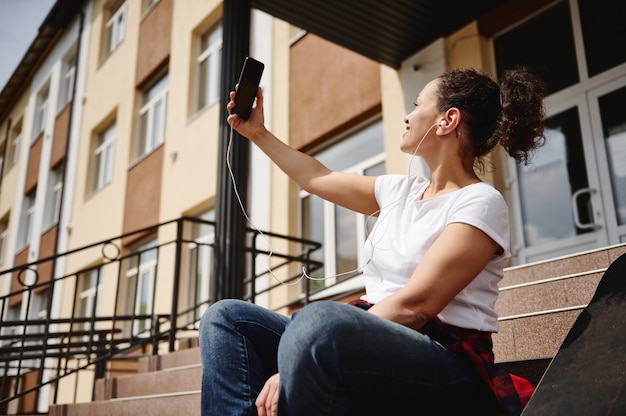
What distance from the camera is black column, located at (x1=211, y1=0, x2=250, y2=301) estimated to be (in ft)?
17.0

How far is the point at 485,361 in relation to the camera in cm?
159

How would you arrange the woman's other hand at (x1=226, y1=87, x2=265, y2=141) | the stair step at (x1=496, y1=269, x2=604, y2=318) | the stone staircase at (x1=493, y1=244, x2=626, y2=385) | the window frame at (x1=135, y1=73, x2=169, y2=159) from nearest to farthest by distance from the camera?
the woman's other hand at (x1=226, y1=87, x2=265, y2=141) → the stone staircase at (x1=493, y1=244, x2=626, y2=385) → the stair step at (x1=496, y1=269, x2=604, y2=318) → the window frame at (x1=135, y1=73, x2=169, y2=159)

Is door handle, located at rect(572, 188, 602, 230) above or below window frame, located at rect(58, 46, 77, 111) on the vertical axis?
below

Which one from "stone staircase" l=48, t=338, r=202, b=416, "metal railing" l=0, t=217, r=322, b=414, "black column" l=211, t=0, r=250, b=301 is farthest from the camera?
"metal railing" l=0, t=217, r=322, b=414

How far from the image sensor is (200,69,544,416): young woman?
1417 mm

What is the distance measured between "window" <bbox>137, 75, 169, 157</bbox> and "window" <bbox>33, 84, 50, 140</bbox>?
627cm

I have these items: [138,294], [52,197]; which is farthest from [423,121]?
[52,197]

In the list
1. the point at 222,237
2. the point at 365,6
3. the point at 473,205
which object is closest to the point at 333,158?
the point at 365,6

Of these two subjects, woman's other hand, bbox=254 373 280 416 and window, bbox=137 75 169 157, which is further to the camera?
window, bbox=137 75 169 157

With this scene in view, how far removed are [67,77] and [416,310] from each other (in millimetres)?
16093

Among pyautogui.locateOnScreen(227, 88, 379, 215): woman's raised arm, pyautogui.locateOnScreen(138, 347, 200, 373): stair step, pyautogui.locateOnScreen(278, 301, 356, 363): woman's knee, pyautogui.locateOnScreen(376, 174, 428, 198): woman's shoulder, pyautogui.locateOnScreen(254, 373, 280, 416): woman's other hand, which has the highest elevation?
pyautogui.locateOnScreen(227, 88, 379, 215): woman's raised arm

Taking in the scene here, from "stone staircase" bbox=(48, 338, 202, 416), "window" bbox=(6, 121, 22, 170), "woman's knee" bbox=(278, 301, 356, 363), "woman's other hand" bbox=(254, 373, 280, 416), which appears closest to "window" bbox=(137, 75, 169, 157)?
"stone staircase" bbox=(48, 338, 202, 416)

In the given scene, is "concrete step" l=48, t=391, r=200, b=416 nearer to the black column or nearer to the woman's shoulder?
the black column

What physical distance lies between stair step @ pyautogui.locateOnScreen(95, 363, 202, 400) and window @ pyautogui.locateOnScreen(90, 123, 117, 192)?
24.5ft
